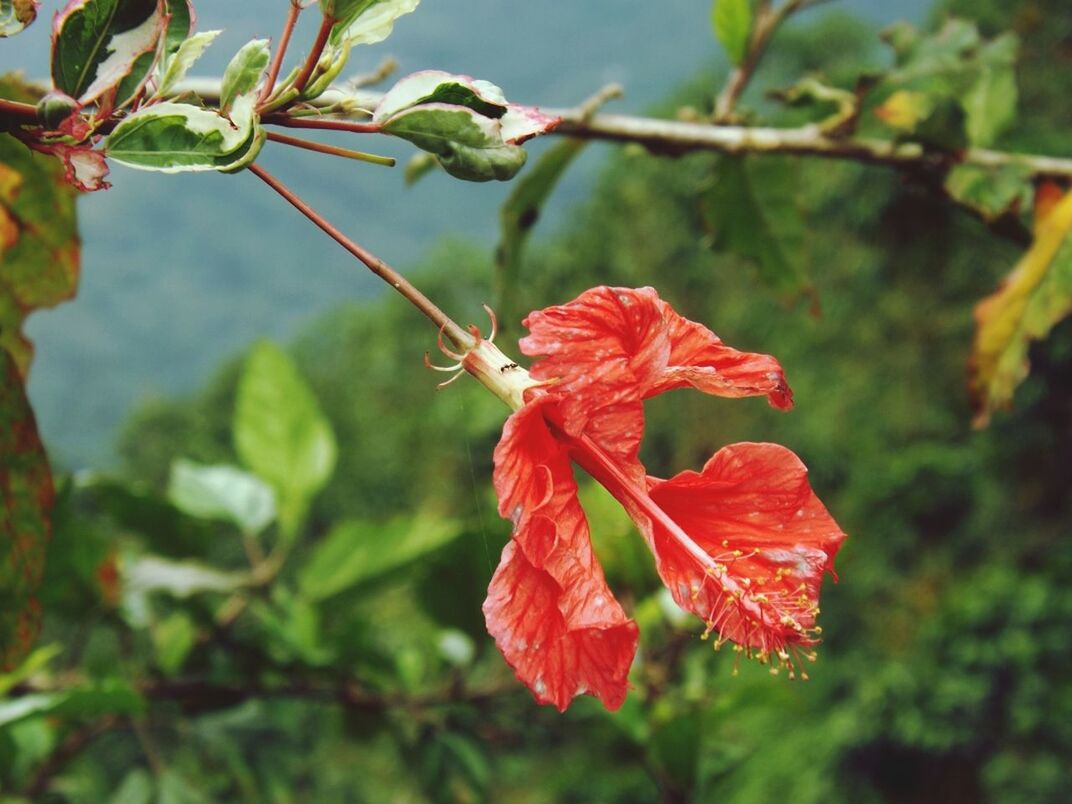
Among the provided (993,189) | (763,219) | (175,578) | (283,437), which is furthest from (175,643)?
(993,189)

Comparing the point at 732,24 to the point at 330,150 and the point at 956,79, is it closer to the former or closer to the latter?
the point at 956,79

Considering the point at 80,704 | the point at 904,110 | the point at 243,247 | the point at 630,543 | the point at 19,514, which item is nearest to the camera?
the point at 19,514

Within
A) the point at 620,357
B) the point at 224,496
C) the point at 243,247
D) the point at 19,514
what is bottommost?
the point at 243,247

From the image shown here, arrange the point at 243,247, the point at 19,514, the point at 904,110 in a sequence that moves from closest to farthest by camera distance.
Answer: the point at 19,514 → the point at 904,110 → the point at 243,247

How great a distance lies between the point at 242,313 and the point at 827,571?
40.2ft

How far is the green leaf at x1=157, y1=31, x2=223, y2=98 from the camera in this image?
0.24m

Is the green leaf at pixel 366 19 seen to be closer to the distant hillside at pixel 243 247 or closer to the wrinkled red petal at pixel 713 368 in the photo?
the wrinkled red petal at pixel 713 368

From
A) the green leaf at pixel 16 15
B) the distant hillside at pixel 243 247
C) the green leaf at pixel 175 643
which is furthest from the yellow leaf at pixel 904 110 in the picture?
the distant hillside at pixel 243 247

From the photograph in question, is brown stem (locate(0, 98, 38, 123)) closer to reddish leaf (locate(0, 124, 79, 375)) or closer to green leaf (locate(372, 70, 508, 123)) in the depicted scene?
green leaf (locate(372, 70, 508, 123))

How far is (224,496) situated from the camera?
75 cm

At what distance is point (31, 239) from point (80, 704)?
21 cm

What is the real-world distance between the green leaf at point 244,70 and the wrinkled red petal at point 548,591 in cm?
10

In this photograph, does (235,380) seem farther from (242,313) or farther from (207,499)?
(207,499)

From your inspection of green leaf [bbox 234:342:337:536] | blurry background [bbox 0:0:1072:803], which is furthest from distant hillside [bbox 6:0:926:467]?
green leaf [bbox 234:342:337:536]
